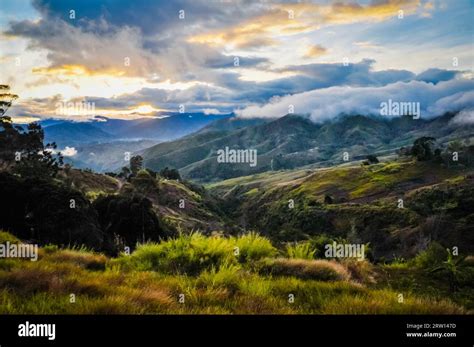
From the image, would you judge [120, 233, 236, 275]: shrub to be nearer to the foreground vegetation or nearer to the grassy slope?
the foreground vegetation

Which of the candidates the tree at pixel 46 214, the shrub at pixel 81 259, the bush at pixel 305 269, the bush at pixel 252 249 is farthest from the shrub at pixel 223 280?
the tree at pixel 46 214

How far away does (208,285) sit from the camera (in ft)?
26.2

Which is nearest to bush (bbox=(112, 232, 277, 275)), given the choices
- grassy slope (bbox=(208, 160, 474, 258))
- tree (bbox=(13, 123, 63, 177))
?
grassy slope (bbox=(208, 160, 474, 258))

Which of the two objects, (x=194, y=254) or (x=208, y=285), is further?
(x=194, y=254)

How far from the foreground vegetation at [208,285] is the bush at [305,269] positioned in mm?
22

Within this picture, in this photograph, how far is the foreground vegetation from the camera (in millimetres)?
6812

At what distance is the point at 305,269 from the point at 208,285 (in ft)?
9.13

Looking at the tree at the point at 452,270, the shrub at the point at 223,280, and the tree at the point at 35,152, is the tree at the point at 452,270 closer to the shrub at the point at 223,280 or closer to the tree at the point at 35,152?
the shrub at the point at 223,280

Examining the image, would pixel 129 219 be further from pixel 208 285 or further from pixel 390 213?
pixel 390 213

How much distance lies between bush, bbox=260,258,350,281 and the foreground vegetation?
22 millimetres

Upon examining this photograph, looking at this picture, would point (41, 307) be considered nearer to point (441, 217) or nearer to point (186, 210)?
point (441, 217)

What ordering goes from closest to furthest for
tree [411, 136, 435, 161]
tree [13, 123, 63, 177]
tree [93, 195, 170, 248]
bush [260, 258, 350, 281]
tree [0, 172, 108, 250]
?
1. bush [260, 258, 350, 281]
2. tree [0, 172, 108, 250]
3. tree [93, 195, 170, 248]
4. tree [13, 123, 63, 177]
5. tree [411, 136, 435, 161]

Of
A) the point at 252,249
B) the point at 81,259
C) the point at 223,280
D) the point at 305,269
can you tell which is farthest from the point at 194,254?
the point at 81,259
